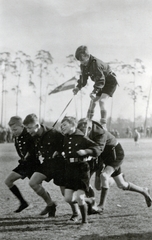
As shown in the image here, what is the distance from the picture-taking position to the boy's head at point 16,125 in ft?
10.5

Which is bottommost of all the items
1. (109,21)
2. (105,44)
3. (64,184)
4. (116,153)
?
(64,184)

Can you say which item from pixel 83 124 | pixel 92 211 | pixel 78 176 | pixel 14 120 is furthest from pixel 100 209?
pixel 14 120

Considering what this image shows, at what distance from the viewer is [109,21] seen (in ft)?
11.3

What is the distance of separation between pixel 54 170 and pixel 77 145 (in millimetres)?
400

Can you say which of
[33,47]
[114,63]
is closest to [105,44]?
[114,63]

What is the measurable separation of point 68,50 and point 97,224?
6.03ft

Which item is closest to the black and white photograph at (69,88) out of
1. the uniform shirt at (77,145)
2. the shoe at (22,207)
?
the shoe at (22,207)

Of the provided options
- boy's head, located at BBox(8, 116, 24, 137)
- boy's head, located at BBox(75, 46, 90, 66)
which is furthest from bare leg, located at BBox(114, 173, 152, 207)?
boy's head, located at BBox(75, 46, 90, 66)

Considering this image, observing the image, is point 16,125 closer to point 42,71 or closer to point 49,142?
point 49,142

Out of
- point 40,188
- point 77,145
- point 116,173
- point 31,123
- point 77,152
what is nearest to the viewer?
point 77,152

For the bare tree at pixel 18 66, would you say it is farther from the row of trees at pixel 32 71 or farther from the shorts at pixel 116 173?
the shorts at pixel 116 173

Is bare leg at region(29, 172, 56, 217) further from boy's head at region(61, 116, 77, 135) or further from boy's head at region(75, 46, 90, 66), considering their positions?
boy's head at region(75, 46, 90, 66)

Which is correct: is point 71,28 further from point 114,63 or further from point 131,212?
point 131,212

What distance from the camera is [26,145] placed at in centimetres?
322
